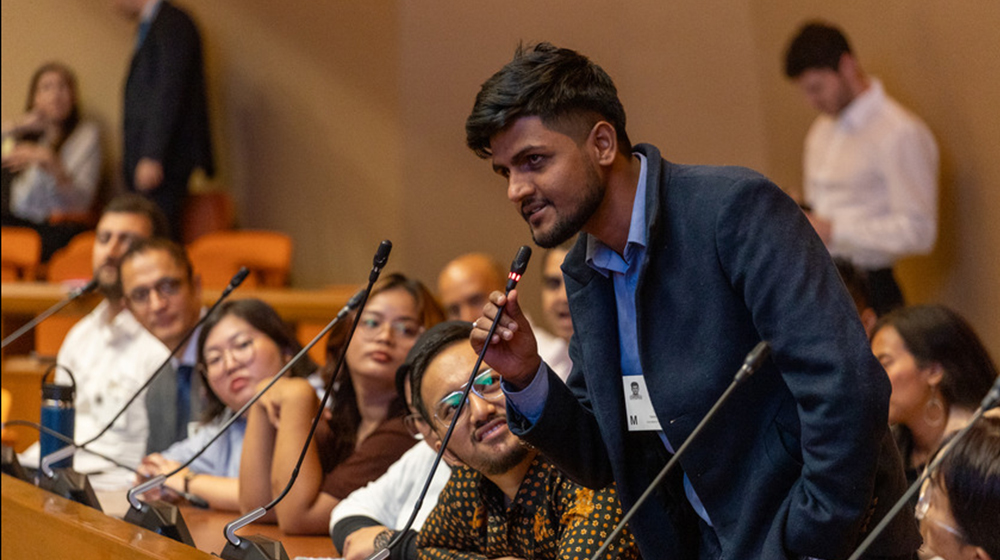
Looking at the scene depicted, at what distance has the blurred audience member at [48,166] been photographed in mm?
5578

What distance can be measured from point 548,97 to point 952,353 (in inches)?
53.7

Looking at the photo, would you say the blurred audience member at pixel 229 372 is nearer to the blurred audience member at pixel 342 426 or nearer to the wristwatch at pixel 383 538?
the blurred audience member at pixel 342 426

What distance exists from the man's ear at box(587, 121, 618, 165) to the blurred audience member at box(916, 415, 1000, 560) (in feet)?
2.33

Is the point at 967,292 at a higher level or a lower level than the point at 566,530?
lower

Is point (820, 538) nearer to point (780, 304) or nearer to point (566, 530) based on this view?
point (780, 304)

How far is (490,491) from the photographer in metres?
1.92

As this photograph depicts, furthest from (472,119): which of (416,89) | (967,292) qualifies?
(416,89)

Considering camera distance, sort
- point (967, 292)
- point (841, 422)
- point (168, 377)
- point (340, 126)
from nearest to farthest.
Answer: point (841, 422)
point (168, 377)
point (967, 292)
point (340, 126)

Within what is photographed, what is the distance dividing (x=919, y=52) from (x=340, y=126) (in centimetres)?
290

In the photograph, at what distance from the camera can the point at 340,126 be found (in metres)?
5.81

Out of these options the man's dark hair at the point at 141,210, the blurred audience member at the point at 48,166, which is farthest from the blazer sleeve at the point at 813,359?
the blurred audience member at the point at 48,166

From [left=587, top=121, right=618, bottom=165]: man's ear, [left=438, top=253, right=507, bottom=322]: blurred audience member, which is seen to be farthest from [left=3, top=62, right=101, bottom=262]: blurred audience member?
[left=587, top=121, right=618, bottom=165]: man's ear

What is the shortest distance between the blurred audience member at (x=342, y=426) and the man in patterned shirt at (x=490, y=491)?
1.74 ft

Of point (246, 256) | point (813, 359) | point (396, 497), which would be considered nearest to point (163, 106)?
point (246, 256)
